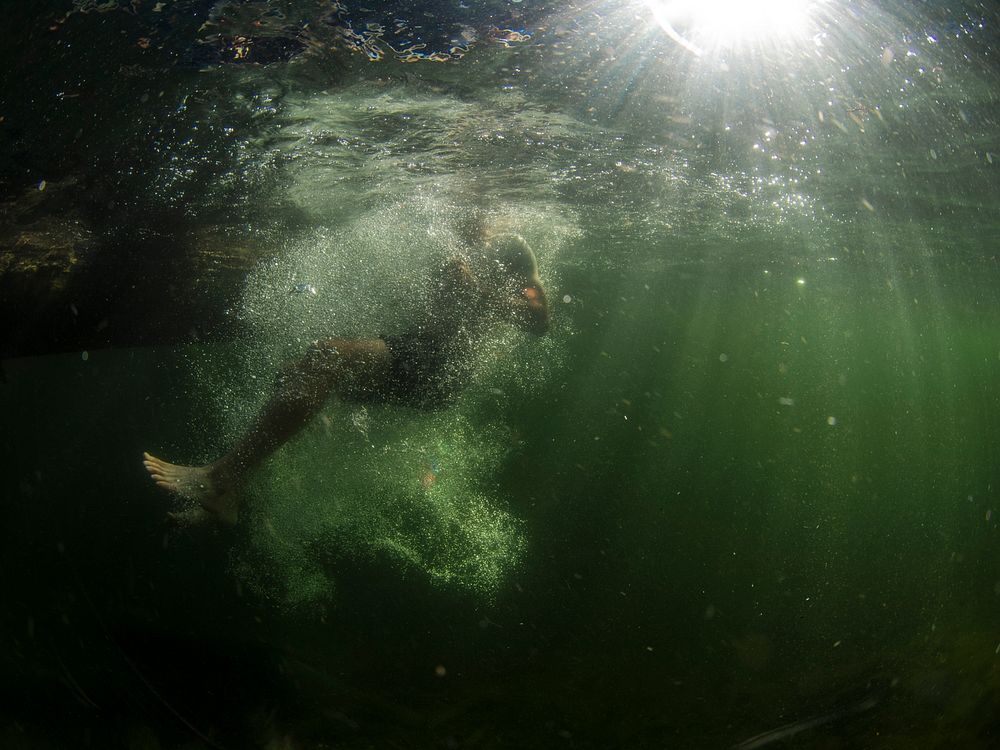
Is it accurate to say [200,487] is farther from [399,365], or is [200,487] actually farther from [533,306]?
[533,306]

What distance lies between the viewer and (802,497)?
69.9m

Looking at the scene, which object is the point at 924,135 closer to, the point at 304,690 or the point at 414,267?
the point at 414,267

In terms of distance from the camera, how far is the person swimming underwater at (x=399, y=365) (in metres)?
5.73

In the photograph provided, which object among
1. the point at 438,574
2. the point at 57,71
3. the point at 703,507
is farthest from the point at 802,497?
the point at 57,71

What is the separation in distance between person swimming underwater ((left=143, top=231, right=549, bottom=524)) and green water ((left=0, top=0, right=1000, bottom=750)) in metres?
1.27

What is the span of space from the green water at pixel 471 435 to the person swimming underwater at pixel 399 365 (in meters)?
1.27

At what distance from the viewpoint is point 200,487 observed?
5621 millimetres

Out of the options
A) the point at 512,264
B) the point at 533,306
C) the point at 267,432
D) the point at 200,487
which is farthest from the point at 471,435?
the point at 200,487

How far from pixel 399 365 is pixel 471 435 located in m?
12.3

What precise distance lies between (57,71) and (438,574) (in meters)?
11.5

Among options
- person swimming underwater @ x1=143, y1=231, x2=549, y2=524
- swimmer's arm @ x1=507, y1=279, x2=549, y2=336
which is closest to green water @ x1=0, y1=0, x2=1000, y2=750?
person swimming underwater @ x1=143, y1=231, x2=549, y2=524

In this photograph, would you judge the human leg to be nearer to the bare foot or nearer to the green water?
the bare foot

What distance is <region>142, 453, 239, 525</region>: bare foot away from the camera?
18.3 feet

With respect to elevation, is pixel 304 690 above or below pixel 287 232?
below
